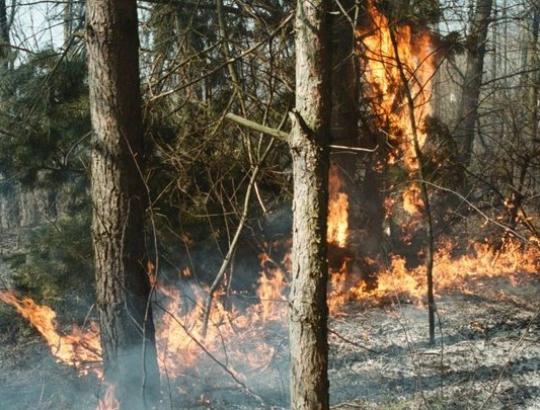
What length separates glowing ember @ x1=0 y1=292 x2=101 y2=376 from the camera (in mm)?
6645

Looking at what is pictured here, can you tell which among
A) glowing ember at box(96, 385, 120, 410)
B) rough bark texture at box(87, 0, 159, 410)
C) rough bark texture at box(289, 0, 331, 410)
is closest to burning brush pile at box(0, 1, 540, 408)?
glowing ember at box(96, 385, 120, 410)

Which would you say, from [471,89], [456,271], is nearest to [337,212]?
[456,271]

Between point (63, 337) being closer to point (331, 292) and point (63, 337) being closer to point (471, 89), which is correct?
point (331, 292)

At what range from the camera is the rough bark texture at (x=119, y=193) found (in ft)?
16.9

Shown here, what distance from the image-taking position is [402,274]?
956 cm

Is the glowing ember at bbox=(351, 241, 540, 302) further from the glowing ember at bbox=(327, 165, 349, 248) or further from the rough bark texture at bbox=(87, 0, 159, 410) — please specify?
the rough bark texture at bbox=(87, 0, 159, 410)

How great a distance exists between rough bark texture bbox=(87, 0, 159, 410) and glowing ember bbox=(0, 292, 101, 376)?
3.89 feet

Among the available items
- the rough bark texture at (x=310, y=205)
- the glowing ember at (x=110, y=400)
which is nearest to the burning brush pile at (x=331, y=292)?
the glowing ember at (x=110, y=400)

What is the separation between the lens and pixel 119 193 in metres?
5.21

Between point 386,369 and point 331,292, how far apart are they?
9.21ft

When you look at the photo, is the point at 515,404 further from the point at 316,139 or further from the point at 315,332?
the point at 316,139

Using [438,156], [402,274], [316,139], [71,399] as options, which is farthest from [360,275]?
[316,139]

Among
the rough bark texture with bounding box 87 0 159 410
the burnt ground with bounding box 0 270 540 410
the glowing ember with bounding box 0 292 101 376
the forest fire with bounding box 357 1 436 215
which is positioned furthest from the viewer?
the forest fire with bounding box 357 1 436 215

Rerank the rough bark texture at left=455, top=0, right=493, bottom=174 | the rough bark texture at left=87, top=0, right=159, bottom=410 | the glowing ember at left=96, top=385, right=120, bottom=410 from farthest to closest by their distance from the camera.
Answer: the rough bark texture at left=455, top=0, right=493, bottom=174
the glowing ember at left=96, top=385, right=120, bottom=410
the rough bark texture at left=87, top=0, right=159, bottom=410
